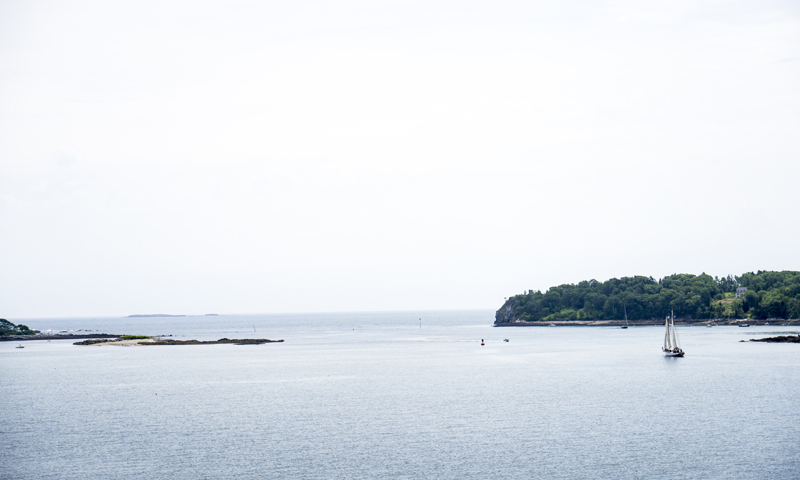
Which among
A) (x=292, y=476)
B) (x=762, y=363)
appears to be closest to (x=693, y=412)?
(x=292, y=476)

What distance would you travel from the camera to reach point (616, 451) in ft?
193

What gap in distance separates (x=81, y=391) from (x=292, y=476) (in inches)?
2487

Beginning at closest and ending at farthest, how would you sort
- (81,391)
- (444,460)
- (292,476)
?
(292,476) < (444,460) < (81,391)

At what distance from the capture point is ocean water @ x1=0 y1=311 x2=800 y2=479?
2172 inches

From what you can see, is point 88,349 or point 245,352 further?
point 88,349

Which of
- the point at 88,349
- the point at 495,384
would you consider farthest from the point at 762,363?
the point at 88,349

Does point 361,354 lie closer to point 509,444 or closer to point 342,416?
point 342,416

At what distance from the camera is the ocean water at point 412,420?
181 feet

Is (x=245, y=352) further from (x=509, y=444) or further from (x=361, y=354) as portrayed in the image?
(x=509, y=444)

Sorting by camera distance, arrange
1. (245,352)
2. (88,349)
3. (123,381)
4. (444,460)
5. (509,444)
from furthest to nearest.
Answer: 1. (88,349)
2. (245,352)
3. (123,381)
4. (509,444)
5. (444,460)

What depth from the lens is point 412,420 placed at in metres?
74.0

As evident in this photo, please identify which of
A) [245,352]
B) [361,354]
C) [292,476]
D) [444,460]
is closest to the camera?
[292,476]

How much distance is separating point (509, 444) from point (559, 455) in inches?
216

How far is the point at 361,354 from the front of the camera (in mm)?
167875
